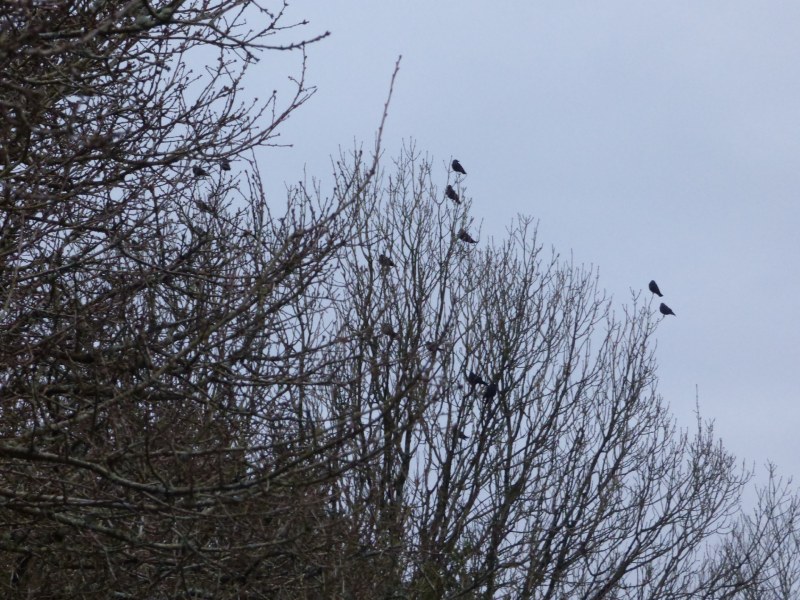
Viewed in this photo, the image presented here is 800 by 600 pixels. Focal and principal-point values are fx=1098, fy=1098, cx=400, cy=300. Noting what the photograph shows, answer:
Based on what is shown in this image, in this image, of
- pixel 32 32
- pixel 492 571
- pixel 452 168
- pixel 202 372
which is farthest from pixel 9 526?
pixel 452 168

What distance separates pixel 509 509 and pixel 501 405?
4.46ft

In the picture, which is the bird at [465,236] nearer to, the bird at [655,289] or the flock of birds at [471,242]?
the flock of birds at [471,242]

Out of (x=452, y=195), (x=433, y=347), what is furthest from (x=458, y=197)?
(x=433, y=347)

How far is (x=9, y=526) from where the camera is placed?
17.6 feet

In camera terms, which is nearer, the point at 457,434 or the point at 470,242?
the point at 457,434

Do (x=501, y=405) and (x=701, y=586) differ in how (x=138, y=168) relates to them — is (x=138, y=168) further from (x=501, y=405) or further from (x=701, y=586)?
(x=701, y=586)

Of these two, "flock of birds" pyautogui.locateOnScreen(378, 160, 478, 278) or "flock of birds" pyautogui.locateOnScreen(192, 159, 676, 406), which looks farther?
"flock of birds" pyautogui.locateOnScreen(378, 160, 478, 278)

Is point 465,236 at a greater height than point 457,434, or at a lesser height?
greater

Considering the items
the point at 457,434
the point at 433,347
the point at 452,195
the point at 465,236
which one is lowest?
the point at 433,347

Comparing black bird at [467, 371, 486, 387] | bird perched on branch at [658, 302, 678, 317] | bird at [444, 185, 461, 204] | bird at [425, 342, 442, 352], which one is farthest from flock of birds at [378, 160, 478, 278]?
bird at [425, 342, 442, 352]

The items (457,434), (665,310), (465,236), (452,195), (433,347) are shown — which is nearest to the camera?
(433,347)

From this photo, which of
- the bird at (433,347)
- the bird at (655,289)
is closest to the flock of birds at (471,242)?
the bird at (655,289)

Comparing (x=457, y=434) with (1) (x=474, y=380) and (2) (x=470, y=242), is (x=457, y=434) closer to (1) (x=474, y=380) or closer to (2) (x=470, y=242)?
(1) (x=474, y=380)

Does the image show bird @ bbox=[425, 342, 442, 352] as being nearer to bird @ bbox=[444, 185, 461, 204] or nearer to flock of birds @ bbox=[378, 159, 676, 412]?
flock of birds @ bbox=[378, 159, 676, 412]
